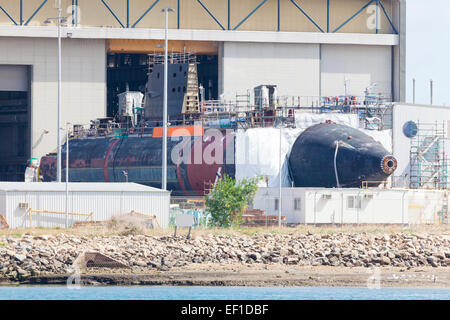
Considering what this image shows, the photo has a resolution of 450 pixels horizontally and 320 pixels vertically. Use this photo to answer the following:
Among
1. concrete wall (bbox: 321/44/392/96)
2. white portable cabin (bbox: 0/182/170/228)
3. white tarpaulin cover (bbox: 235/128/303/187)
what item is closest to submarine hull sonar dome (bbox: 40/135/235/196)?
white tarpaulin cover (bbox: 235/128/303/187)

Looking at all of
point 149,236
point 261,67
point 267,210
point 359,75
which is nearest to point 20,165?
point 261,67

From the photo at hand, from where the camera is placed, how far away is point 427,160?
77188 millimetres

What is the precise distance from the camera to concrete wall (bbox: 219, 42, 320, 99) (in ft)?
296

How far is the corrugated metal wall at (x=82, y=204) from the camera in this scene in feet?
170

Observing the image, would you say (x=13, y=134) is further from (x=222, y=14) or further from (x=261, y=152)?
(x=261, y=152)

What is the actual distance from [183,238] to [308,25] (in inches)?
2019

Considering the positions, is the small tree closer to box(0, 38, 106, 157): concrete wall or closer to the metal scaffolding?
the metal scaffolding

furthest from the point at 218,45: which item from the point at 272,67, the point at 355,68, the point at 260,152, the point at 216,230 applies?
the point at 216,230

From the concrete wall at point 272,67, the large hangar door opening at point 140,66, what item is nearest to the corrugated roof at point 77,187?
the concrete wall at point 272,67

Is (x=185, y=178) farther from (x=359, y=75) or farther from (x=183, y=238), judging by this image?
(x=359, y=75)

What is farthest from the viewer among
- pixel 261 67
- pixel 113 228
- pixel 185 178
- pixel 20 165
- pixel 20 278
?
pixel 20 165

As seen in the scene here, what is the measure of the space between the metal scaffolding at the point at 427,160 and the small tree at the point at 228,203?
23.5m

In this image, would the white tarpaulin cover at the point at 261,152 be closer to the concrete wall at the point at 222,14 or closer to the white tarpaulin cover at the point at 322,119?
the white tarpaulin cover at the point at 322,119

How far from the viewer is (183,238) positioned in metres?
45.3
